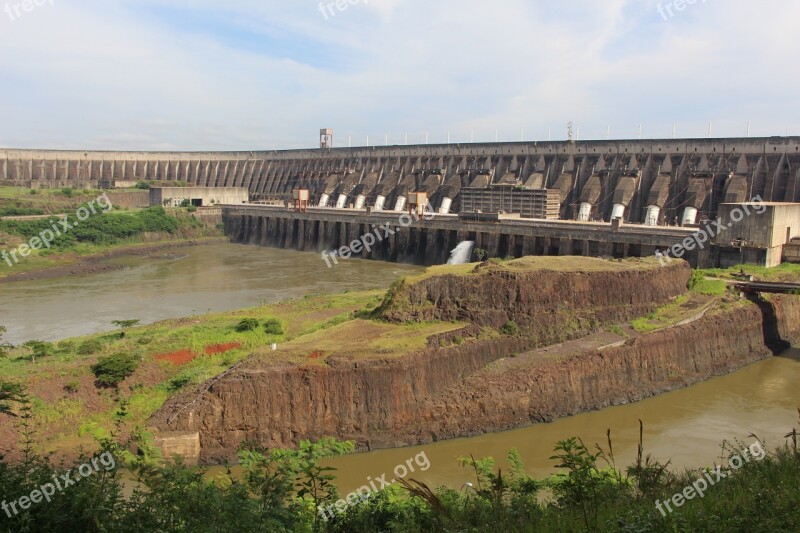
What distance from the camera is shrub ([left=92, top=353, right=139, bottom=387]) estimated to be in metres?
21.6

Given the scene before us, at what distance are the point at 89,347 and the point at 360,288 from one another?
23.9 m

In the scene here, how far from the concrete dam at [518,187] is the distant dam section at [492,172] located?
0.14m

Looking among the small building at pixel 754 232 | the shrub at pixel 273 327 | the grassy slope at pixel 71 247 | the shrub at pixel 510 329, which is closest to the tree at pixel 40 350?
the shrub at pixel 273 327

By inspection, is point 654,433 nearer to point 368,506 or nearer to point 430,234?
point 368,506

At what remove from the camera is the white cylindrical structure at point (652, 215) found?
178 ft

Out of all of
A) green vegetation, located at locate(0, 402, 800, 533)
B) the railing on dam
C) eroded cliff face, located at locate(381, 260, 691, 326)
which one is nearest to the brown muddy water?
eroded cliff face, located at locate(381, 260, 691, 326)

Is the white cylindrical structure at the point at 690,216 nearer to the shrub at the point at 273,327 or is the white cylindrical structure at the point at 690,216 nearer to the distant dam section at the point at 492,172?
the distant dam section at the point at 492,172

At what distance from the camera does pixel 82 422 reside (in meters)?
20.1

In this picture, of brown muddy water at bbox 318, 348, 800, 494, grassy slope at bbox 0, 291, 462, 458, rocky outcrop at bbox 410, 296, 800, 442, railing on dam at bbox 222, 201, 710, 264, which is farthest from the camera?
railing on dam at bbox 222, 201, 710, 264

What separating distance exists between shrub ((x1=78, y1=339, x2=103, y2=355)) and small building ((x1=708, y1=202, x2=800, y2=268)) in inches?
1400

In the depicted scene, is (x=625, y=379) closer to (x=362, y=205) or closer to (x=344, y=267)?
(x=344, y=267)

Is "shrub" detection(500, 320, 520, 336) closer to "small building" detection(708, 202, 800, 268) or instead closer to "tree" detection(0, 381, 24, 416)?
"tree" detection(0, 381, 24, 416)

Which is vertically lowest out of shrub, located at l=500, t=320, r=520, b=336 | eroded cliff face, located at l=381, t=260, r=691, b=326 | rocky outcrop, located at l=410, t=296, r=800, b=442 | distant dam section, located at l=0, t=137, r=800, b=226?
rocky outcrop, located at l=410, t=296, r=800, b=442

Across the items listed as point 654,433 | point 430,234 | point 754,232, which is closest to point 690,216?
point 754,232
